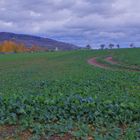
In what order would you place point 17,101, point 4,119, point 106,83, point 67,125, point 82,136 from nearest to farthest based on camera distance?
Answer: 1. point 82,136
2. point 67,125
3. point 4,119
4. point 17,101
5. point 106,83

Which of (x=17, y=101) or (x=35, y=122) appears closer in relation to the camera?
(x=35, y=122)

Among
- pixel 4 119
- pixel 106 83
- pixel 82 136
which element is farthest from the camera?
pixel 106 83

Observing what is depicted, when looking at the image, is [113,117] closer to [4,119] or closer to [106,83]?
[4,119]

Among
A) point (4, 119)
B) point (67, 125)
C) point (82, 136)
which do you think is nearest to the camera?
point (82, 136)

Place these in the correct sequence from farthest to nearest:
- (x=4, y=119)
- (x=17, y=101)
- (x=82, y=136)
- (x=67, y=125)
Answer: (x=17, y=101)
(x=4, y=119)
(x=67, y=125)
(x=82, y=136)

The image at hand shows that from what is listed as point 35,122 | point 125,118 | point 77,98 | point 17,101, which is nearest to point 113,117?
point 125,118

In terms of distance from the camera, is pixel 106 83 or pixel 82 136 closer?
pixel 82 136

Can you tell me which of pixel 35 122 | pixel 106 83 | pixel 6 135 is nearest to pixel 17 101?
pixel 35 122

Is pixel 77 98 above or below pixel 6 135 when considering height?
above

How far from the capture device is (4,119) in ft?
25.7

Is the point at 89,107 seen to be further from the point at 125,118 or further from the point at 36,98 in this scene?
the point at 36,98

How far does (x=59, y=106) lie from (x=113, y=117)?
128cm

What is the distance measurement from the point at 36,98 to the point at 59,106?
0.75 m

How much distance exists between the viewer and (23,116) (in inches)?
313
